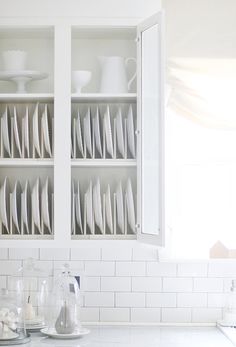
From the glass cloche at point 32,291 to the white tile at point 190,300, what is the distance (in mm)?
678

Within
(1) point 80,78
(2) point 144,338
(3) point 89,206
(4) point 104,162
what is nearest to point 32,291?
(3) point 89,206

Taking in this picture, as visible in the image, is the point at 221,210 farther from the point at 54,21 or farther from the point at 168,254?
the point at 54,21

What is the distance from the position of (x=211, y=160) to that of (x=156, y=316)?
0.85m

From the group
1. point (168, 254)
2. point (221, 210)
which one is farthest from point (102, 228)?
point (221, 210)

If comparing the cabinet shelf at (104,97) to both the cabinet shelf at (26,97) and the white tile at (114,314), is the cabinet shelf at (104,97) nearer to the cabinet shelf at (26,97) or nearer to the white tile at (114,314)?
the cabinet shelf at (26,97)

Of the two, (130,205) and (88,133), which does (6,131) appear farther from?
(130,205)

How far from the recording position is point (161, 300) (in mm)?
3863

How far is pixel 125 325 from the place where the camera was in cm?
383

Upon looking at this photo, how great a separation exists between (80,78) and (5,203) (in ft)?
2.29

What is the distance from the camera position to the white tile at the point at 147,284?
3871 millimetres

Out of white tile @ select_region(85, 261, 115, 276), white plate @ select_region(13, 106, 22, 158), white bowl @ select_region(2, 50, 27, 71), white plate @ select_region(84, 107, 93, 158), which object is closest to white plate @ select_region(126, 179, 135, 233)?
white plate @ select_region(84, 107, 93, 158)

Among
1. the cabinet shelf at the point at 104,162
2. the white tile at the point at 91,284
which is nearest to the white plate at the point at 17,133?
the cabinet shelf at the point at 104,162

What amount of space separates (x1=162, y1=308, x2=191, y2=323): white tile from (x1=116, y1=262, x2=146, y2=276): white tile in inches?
8.9

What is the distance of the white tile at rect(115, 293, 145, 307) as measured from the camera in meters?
3.87
